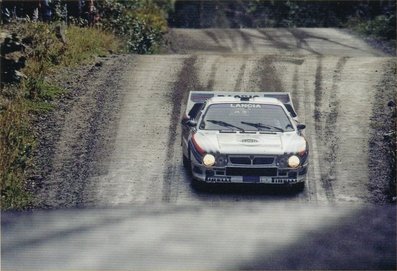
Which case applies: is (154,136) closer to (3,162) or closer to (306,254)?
(3,162)

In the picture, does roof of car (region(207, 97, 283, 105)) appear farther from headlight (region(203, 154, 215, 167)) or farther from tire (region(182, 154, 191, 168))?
headlight (region(203, 154, 215, 167))


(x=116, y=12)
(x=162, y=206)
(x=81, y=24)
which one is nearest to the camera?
(x=162, y=206)

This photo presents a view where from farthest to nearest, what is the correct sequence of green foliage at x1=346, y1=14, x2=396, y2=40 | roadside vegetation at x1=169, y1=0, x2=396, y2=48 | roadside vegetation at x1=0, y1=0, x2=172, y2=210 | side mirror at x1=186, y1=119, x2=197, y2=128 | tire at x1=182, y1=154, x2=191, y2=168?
roadside vegetation at x1=169, y1=0, x2=396, y2=48 < green foliage at x1=346, y1=14, x2=396, y2=40 < roadside vegetation at x1=0, y1=0, x2=172, y2=210 < tire at x1=182, y1=154, x2=191, y2=168 < side mirror at x1=186, y1=119, x2=197, y2=128

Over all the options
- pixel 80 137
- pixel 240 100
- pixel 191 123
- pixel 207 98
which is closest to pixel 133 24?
pixel 80 137

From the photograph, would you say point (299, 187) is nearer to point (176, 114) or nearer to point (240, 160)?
point (240, 160)

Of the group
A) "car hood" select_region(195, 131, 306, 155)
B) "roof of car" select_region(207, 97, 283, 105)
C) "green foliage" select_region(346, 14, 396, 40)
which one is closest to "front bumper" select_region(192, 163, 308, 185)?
"car hood" select_region(195, 131, 306, 155)

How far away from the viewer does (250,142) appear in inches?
450

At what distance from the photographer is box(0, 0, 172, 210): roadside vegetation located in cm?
1273

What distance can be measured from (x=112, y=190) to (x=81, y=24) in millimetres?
11785

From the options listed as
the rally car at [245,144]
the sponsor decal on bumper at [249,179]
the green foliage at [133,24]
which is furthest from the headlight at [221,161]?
the green foliage at [133,24]

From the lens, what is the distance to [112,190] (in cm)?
1208

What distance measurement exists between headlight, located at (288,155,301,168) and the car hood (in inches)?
4.1

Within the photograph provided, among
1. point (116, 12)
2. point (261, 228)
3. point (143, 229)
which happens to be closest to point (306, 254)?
point (261, 228)

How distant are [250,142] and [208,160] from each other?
2.55ft
